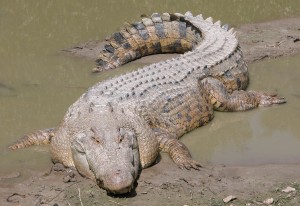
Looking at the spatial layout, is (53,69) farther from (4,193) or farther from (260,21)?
(260,21)

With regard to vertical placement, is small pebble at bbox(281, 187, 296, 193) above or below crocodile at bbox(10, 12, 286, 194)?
below

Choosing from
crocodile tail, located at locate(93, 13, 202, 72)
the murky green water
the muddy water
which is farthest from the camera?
crocodile tail, located at locate(93, 13, 202, 72)

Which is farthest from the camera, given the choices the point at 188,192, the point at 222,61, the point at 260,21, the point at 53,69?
the point at 260,21

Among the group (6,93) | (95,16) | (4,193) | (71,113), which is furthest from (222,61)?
(95,16)

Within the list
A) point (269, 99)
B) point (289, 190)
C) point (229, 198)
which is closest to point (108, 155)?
point (229, 198)

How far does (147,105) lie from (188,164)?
857 mm

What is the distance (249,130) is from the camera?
271 inches

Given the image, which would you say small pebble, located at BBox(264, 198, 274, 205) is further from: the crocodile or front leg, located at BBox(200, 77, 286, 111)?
front leg, located at BBox(200, 77, 286, 111)

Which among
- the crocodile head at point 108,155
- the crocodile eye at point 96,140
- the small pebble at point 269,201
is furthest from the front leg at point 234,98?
the small pebble at point 269,201

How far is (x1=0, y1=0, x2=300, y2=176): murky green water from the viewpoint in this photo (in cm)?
644

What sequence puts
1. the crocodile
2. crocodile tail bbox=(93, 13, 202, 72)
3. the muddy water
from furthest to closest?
1. crocodile tail bbox=(93, 13, 202, 72)
2. the muddy water
3. the crocodile

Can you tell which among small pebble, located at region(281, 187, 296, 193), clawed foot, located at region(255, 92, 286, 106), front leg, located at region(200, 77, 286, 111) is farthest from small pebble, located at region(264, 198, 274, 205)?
clawed foot, located at region(255, 92, 286, 106)

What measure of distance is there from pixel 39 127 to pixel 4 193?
1.59 meters

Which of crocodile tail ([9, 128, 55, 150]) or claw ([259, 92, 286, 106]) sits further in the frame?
claw ([259, 92, 286, 106])
